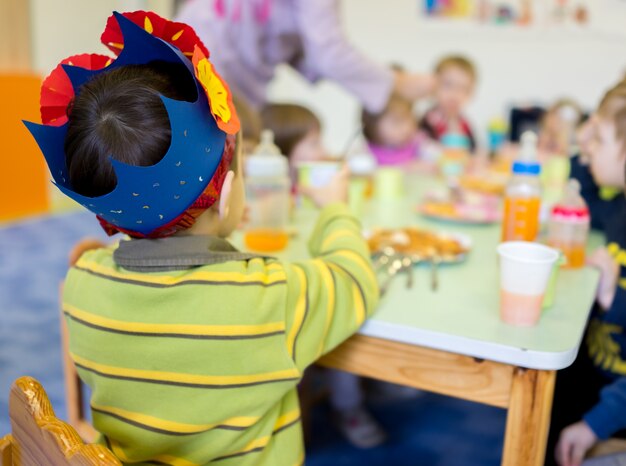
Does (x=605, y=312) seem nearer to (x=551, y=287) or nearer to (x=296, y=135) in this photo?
(x=551, y=287)

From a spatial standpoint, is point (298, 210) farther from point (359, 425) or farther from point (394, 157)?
point (394, 157)

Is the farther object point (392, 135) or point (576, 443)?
point (392, 135)

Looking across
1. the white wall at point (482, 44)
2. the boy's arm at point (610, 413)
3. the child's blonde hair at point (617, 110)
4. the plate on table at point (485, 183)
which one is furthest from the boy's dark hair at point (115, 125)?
the white wall at point (482, 44)

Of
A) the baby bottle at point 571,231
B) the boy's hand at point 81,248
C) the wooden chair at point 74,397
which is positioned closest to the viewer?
the boy's hand at point 81,248

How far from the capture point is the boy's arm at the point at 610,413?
974 mm

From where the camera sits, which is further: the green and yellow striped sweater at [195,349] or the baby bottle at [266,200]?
the baby bottle at [266,200]

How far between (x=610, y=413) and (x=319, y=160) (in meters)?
1.13

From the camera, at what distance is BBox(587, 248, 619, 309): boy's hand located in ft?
3.80

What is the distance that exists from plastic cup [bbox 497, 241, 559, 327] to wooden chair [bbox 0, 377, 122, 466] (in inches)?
23.0

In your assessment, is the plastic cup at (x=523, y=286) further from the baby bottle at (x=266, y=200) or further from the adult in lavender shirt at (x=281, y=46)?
the adult in lavender shirt at (x=281, y=46)

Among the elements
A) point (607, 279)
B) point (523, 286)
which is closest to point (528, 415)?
point (523, 286)

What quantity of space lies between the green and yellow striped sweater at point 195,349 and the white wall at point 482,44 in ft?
11.4

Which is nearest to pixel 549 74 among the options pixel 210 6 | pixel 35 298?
pixel 210 6

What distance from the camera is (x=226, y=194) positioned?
0.83m
